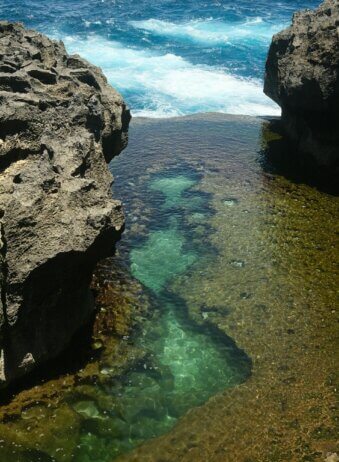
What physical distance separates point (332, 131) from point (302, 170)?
6.70ft

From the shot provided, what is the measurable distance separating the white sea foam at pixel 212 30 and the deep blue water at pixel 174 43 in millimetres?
94

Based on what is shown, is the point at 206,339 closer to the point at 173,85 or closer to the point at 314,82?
the point at 314,82

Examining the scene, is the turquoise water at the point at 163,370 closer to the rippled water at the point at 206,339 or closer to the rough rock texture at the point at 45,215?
the rippled water at the point at 206,339

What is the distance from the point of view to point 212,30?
154 feet

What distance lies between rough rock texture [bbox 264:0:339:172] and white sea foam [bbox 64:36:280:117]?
7.92 m

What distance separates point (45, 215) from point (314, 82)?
1283cm

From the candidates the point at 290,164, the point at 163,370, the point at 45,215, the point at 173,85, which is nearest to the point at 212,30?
→ the point at 173,85

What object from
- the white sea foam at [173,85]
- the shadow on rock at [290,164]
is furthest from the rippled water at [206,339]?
the white sea foam at [173,85]

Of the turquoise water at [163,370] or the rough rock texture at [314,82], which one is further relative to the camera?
the rough rock texture at [314,82]

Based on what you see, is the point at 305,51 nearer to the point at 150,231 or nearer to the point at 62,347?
the point at 150,231

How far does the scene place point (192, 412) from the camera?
372 inches

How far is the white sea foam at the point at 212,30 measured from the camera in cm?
4419

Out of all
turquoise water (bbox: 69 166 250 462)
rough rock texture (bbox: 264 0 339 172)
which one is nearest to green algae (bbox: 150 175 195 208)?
turquoise water (bbox: 69 166 250 462)

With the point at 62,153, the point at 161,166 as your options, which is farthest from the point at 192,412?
the point at 161,166
